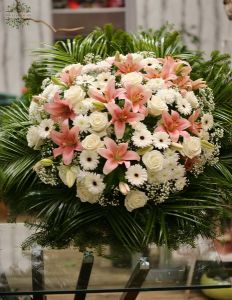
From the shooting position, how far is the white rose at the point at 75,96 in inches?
55.6

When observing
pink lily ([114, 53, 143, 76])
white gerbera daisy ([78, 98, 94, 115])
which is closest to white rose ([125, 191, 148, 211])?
white gerbera daisy ([78, 98, 94, 115])

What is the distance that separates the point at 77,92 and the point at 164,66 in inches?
9.7

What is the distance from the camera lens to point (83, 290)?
1.18m

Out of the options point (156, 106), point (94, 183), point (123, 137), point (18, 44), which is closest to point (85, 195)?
point (94, 183)

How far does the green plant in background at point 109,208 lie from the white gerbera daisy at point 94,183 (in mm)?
82

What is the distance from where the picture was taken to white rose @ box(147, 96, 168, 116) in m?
1.38

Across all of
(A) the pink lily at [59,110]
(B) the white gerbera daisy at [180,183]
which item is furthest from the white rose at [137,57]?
(B) the white gerbera daisy at [180,183]

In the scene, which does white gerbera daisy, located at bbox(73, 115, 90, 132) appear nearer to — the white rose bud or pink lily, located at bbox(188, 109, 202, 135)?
the white rose bud

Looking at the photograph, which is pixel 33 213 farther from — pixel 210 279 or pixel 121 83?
pixel 210 279

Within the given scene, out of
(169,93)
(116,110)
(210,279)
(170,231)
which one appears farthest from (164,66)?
(210,279)

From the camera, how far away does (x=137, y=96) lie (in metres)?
1.40

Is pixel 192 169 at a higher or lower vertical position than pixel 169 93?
lower

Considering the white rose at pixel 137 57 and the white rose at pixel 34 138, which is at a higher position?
the white rose at pixel 137 57

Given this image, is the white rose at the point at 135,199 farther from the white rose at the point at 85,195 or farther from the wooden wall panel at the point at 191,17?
the wooden wall panel at the point at 191,17
